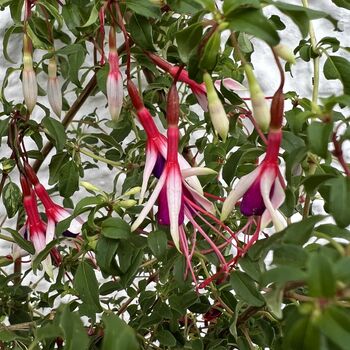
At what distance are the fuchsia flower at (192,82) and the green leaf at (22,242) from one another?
0.70ft

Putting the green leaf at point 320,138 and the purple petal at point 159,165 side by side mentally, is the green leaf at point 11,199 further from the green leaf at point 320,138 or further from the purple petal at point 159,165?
the green leaf at point 320,138

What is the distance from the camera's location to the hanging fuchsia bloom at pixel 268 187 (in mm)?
427

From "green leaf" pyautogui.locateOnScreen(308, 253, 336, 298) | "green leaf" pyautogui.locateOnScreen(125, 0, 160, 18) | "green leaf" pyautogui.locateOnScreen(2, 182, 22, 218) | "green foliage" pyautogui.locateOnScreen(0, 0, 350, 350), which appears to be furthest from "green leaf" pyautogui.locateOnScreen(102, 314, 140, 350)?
"green leaf" pyautogui.locateOnScreen(2, 182, 22, 218)

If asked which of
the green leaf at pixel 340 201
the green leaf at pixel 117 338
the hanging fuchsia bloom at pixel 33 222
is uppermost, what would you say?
the hanging fuchsia bloom at pixel 33 222

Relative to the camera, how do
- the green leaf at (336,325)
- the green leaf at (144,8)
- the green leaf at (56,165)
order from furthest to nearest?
1. the green leaf at (56,165)
2. the green leaf at (144,8)
3. the green leaf at (336,325)

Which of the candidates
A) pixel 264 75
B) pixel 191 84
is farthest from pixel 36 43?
pixel 264 75

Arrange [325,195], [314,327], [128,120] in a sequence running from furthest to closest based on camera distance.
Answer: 1. [128,120]
2. [325,195]
3. [314,327]

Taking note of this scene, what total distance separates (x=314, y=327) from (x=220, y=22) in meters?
0.20

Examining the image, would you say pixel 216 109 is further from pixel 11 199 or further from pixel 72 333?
pixel 11 199

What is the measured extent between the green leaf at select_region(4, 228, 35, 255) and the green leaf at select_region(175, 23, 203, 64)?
0.27m

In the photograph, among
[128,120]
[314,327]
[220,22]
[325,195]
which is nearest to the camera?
[314,327]

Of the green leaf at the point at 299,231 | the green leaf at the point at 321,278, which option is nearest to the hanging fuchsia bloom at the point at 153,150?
the green leaf at the point at 299,231

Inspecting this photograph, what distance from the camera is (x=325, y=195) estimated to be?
1.63ft

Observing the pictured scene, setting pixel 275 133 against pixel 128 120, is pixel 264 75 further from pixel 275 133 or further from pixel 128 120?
pixel 275 133
